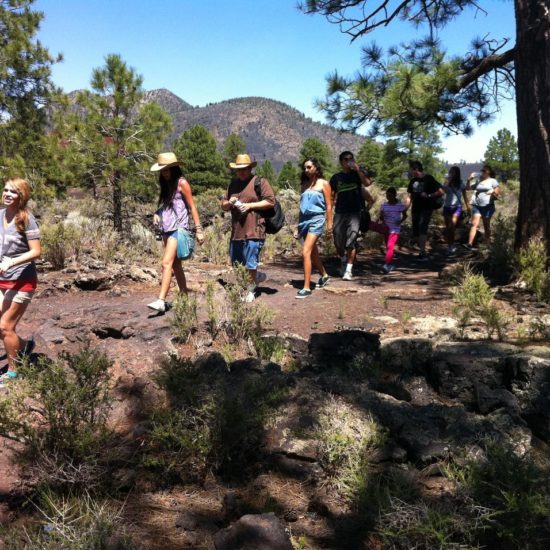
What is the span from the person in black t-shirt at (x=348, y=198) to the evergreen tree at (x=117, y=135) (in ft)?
19.9

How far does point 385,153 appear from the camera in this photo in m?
10.2

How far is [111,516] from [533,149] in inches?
232

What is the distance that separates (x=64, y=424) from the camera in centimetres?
261

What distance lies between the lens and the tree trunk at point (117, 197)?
37.3ft

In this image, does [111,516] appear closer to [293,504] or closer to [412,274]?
[293,504]

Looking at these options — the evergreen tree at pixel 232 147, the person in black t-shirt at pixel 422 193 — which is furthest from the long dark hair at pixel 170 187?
the evergreen tree at pixel 232 147

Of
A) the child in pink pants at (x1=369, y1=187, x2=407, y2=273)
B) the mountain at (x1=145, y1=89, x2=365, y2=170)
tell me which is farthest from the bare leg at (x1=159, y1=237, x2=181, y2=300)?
the mountain at (x1=145, y1=89, x2=365, y2=170)

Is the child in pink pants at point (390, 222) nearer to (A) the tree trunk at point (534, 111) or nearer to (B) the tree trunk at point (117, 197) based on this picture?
(A) the tree trunk at point (534, 111)

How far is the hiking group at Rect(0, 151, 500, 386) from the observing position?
3865 millimetres

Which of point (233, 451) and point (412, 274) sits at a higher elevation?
point (412, 274)

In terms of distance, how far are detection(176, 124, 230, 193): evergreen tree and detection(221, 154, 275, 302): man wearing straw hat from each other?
40571 millimetres

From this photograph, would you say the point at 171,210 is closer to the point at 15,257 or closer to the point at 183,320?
the point at 183,320

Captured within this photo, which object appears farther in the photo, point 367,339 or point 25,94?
point 25,94

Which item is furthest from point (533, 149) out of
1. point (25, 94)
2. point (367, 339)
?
point (25, 94)
